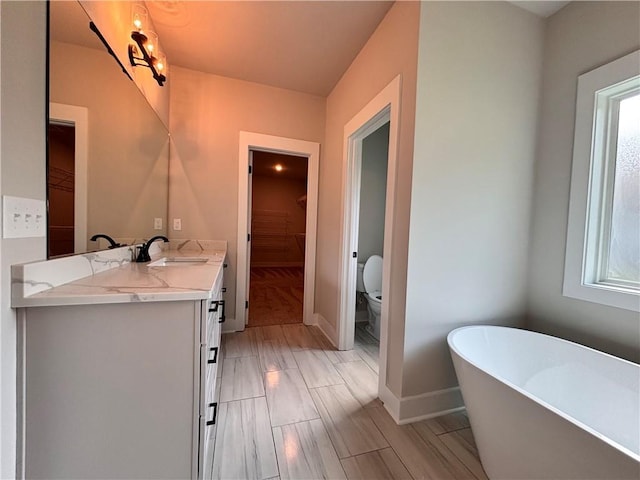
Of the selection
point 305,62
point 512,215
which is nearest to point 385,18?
point 305,62

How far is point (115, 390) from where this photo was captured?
864 mm

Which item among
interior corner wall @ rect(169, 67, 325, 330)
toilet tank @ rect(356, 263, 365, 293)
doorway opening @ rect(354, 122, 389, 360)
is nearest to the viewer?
interior corner wall @ rect(169, 67, 325, 330)

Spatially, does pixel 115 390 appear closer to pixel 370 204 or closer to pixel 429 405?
pixel 429 405

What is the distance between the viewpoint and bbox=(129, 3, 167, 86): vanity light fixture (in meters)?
1.56

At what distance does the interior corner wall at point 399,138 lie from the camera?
1.45 meters

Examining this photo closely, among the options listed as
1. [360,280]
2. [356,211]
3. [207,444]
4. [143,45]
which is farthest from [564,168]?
[143,45]

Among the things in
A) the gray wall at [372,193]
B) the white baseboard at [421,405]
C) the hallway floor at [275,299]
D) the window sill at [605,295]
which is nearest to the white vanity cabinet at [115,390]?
the white baseboard at [421,405]

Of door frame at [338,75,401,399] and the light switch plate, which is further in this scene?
door frame at [338,75,401,399]

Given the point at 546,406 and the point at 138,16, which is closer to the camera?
the point at 546,406

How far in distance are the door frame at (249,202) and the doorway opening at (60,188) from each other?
4.98 ft

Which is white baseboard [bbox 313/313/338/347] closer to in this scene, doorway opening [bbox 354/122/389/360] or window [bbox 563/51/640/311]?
doorway opening [bbox 354/122/389/360]

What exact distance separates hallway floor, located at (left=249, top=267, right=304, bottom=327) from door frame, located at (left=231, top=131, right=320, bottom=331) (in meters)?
0.29

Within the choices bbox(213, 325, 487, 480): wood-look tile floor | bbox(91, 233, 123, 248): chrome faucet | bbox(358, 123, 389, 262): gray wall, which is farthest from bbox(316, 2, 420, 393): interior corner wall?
bbox(91, 233, 123, 248): chrome faucet

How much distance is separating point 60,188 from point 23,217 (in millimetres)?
269
